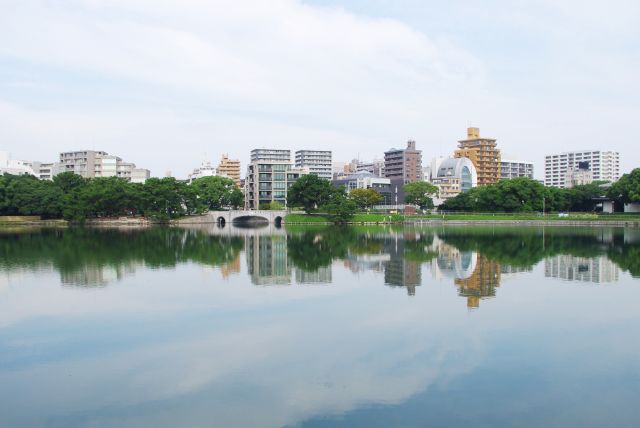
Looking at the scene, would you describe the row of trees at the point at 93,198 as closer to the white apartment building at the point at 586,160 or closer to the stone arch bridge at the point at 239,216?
the stone arch bridge at the point at 239,216

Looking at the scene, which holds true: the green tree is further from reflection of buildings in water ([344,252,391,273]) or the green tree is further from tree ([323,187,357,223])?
reflection of buildings in water ([344,252,391,273])

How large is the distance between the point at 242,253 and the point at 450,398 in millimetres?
23436

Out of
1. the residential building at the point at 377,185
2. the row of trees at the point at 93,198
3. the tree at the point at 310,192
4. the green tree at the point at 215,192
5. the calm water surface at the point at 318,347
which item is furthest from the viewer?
the residential building at the point at 377,185

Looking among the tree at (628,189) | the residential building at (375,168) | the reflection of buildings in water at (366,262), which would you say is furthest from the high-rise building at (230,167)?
the reflection of buildings in water at (366,262)

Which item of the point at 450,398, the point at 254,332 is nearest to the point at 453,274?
the point at 254,332

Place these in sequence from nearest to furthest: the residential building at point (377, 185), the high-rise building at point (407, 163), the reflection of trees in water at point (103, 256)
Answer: the reflection of trees in water at point (103, 256) → the residential building at point (377, 185) → the high-rise building at point (407, 163)

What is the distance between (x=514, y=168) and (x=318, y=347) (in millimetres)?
119050

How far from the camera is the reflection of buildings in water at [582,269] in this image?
853 inches

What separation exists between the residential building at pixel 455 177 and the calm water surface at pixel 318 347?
78.2 metres

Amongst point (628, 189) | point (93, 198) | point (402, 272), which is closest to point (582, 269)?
point (402, 272)

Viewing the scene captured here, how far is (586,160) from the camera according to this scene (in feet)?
452

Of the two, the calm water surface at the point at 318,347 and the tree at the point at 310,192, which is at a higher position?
the tree at the point at 310,192

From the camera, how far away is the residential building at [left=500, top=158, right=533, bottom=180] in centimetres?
12006

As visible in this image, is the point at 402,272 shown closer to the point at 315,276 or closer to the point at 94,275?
the point at 315,276
